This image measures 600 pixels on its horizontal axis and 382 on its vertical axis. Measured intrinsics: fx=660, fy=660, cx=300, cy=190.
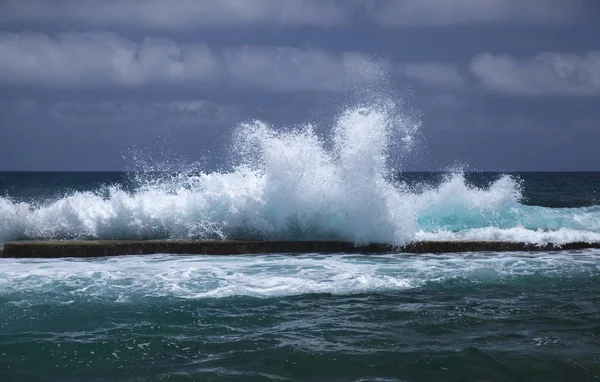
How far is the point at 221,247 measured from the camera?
41.1 ft

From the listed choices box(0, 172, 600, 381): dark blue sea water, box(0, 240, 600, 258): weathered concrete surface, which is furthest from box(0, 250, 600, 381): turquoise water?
box(0, 240, 600, 258): weathered concrete surface

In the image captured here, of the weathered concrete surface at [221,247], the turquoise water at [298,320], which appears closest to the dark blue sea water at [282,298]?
the turquoise water at [298,320]

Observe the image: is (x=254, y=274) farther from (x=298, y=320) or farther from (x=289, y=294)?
(x=298, y=320)

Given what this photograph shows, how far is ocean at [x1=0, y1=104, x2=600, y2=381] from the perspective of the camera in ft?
19.5

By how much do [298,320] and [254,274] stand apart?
115 inches

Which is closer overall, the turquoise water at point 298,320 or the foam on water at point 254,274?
the turquoise water at point 298,320

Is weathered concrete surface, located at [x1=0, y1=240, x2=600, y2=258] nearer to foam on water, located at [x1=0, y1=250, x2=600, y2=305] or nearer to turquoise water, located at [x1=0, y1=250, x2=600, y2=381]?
foam on water, located at [x1=0, y1=250, x2=600, y2=305]

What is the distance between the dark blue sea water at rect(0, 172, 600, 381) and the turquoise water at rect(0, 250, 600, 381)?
26 mm

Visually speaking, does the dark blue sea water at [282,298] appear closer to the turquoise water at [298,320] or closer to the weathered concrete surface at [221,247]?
the turquoise water at [298,320]

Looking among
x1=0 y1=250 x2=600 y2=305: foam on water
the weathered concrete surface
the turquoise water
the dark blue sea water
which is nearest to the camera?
the turquoise water

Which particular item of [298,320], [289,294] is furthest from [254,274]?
[298,320]

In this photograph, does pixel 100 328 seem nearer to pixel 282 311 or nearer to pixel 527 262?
pixel 282 311

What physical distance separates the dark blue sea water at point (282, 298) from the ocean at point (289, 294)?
1.1 inches

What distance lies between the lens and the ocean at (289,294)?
5.93m
